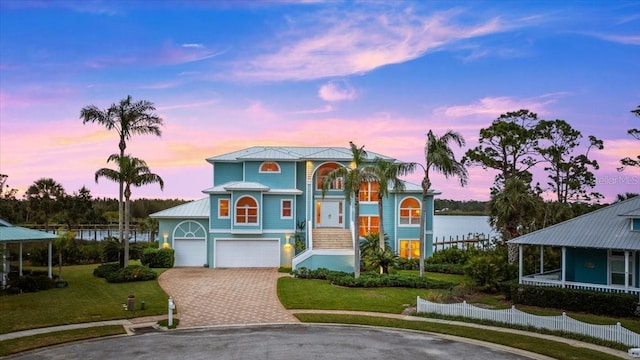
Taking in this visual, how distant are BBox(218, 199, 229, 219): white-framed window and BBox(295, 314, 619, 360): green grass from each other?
16385mm

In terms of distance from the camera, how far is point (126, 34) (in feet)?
85.3

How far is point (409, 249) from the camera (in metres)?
36.8

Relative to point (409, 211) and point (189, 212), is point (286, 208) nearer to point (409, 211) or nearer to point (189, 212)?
point (189, 212)

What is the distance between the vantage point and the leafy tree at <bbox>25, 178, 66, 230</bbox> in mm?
45656

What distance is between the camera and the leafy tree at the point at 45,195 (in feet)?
150

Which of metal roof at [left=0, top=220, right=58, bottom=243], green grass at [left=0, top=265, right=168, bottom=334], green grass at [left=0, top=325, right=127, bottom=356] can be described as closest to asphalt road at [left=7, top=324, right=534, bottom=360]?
green grass at [left=0, top=325, right=127, bottom=356]

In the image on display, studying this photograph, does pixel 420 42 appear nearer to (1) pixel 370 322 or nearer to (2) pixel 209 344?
(1) pixel 370 322

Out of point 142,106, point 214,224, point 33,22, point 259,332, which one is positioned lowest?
point 259,332

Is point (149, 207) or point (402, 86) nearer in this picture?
point (402, 86)

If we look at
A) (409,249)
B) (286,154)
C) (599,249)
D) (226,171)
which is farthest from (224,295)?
(599,249)

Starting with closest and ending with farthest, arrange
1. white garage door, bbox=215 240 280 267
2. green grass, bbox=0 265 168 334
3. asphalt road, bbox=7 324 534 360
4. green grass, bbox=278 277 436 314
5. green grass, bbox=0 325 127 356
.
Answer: asphalt road, bbox=7 324 534 360
green grass, bbox=0 325 127 356
green grass, bbox=0 265 168 334
green grass, bbox=278 277 436 314
white garage door, bbox=215 240 280 267

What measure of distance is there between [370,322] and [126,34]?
62.0ft

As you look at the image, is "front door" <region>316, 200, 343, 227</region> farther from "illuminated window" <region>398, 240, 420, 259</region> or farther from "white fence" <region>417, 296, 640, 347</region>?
"white fence" <region>417, 296, 640, 347</region>

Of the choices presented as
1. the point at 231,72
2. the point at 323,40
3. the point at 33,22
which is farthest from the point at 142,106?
the point at 323,40
